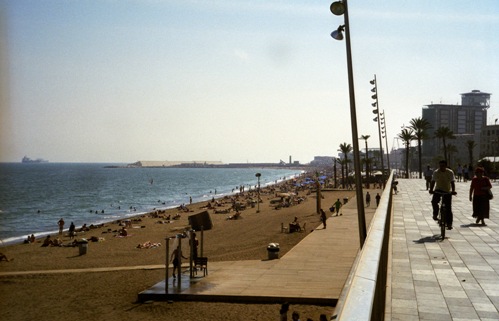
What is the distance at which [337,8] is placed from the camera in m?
10.4

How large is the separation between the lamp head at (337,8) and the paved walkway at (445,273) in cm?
498

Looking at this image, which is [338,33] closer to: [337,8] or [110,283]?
[337,8]

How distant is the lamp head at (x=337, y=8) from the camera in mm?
10344

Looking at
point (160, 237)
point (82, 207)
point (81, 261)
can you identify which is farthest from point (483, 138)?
point (81, 261)

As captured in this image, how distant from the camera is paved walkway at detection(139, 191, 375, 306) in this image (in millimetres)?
13086

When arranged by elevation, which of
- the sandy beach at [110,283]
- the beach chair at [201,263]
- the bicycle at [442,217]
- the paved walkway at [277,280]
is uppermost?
the bicycle at [442,217]

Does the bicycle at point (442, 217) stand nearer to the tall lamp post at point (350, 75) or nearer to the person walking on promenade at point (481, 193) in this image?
the person walking on promenade at point (481, 193)

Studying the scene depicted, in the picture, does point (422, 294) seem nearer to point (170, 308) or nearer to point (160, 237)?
point (170, 308)

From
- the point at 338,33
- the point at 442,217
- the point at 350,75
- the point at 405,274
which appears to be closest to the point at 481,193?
the point at 442,217

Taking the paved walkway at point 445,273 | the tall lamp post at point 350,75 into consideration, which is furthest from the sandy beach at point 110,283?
the paved walkway at point 445,273

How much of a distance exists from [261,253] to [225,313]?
1021 centimetres

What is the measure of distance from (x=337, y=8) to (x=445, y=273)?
21.4ft

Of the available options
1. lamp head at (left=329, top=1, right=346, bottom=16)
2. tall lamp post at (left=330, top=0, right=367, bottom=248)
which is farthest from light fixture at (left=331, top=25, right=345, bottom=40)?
lamp head at (left=329, top=1, right=346, bottom=16)

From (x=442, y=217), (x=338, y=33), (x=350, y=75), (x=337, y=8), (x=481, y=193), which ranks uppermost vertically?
(x=337, y=8)
